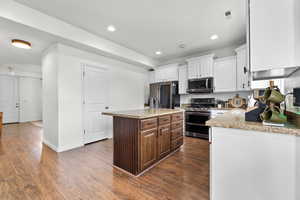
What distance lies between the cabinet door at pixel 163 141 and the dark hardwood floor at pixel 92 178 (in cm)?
18

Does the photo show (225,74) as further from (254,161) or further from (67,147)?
(67,147)

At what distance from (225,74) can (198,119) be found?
1490mm

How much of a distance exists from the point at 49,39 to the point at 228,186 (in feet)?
12.6

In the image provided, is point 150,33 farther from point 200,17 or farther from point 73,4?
point 73,4

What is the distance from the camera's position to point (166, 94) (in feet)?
14.9

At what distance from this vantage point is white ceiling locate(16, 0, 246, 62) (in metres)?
2.10

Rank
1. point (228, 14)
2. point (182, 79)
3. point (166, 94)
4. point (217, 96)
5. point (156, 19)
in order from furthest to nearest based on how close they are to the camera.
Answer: point (166, 94)
point (182, 79)
point (217, 96)
point (156, 19)
point (228, 14)

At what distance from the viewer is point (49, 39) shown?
2.68 metres

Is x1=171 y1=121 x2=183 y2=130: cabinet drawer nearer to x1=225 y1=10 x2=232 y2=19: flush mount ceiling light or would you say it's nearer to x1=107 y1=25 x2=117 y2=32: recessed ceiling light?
x1=225 y1=10 x2=232 y2=19: flush mount ceiling light

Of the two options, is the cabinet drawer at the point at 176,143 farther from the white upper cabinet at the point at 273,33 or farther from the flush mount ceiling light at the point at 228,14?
the flush mount ceiling light at the point at 228,14

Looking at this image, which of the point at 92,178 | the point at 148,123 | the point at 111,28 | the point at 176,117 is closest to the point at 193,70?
the point at 176,117

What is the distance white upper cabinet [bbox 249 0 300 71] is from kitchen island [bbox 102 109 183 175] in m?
1.37

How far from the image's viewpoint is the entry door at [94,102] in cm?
334

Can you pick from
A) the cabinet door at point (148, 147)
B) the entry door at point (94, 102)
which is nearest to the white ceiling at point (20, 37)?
the entry door at point (94, 102)
